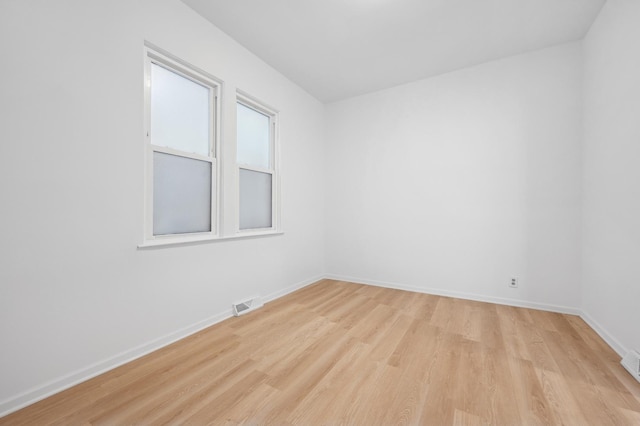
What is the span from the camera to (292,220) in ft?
12.4

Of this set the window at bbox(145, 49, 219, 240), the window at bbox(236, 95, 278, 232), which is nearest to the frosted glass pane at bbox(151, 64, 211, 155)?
the window at bbox(145, 49, 219, 240)

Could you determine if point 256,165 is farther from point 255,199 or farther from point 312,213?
point 312,213

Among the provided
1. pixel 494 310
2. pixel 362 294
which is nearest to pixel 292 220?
pixel 362 294

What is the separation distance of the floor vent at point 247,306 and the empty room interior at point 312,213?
0.02m

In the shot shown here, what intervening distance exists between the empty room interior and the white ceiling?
3 cm

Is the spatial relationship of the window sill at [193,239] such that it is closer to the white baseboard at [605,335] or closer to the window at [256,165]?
the window at [256,165]

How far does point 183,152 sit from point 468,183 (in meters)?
3.43

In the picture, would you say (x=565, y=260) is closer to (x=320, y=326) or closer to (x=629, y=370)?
(x=629, y=370)

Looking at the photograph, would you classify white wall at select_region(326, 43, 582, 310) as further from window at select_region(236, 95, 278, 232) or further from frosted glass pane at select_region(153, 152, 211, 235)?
frosted glass pane at select_region(153, 152, 211, 235)

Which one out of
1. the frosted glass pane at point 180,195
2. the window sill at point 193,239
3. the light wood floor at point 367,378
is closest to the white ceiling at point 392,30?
the frosted glass pane at point 180,195

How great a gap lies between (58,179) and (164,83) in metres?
1.22

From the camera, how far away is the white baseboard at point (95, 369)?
1434 mm

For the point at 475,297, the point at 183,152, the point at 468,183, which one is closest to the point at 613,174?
the point at 468,183

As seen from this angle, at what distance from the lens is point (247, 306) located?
2877 mm
